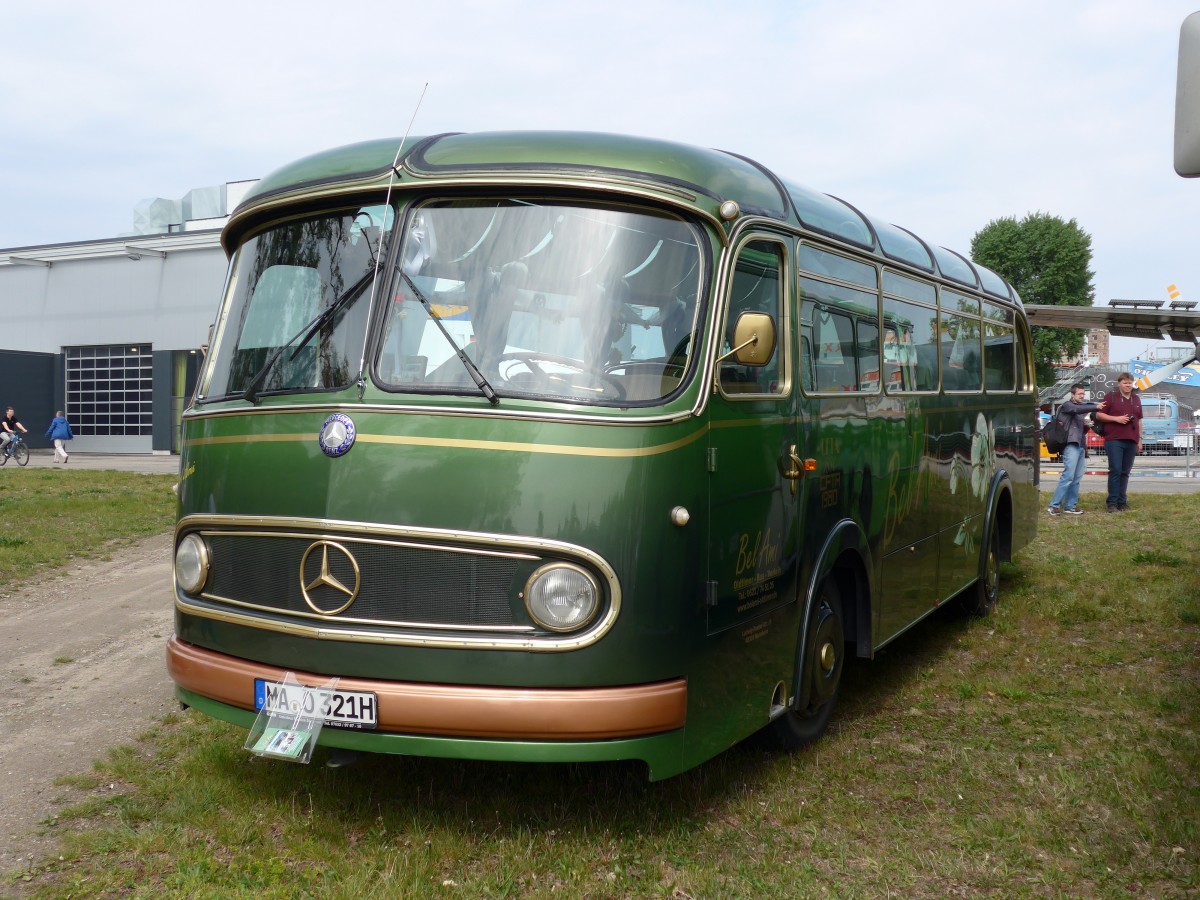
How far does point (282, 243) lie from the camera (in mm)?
4922

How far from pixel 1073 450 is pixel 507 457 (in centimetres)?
1428

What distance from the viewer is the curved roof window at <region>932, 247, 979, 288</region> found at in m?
8.29

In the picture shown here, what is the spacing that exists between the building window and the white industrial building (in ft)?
0.12

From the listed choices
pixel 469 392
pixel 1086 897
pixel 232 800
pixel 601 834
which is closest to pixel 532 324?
pixel 469 392

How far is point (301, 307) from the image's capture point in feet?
15.5

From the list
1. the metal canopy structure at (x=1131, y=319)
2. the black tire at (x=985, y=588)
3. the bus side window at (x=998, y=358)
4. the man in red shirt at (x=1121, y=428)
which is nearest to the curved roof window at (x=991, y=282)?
the bus side window at (x=998, y=358)

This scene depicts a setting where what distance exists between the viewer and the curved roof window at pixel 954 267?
27.2 feet

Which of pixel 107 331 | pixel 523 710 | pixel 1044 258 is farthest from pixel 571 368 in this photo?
pixel 1044 258

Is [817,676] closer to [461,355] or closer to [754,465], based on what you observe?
[754,465]

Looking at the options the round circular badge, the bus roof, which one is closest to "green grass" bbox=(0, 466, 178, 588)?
the bus roof

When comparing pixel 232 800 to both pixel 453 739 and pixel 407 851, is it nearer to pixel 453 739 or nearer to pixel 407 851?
pixel 407 851

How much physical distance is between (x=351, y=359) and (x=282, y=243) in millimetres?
782

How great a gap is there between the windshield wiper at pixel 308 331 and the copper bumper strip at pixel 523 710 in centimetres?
126

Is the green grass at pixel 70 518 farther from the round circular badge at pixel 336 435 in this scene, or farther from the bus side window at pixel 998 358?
the bus side window at pixel 998 358
